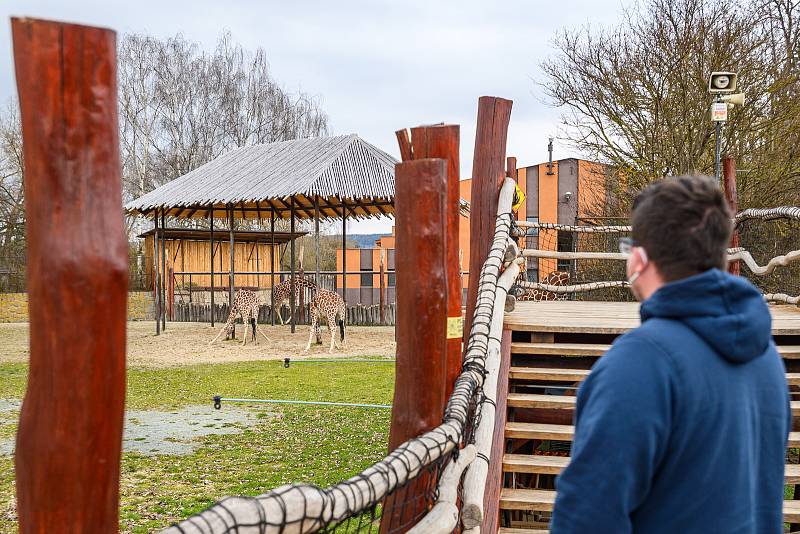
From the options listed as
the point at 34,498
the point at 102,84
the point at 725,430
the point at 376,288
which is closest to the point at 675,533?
the point at 725,430

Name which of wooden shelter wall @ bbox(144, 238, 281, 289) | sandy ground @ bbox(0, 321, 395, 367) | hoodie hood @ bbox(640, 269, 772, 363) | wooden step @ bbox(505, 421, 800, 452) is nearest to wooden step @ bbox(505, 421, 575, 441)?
wooden step @ bbox(505, 421, 800, 452)

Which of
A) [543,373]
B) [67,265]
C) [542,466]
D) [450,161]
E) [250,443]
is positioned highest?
[450,161]

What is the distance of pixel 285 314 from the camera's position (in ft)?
74.4

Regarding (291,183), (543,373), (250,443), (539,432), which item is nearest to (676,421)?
(539,432)

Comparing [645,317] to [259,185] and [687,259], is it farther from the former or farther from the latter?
[259,185]

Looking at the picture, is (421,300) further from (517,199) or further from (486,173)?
(517,199)

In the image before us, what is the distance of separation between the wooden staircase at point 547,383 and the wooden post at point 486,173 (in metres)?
0.48

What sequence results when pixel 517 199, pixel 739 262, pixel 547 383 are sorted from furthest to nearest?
pixel 739 262 → pixel 517 199 → pixel 547 383

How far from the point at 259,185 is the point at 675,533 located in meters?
17.3

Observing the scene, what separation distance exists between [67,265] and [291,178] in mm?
16727

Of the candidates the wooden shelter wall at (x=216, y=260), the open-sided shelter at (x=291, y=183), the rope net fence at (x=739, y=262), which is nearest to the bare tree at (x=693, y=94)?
the rope net fence at (x=739, y=262)

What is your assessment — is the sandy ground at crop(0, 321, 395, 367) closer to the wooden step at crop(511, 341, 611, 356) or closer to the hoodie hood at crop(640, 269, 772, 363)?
the wooden step at crop(511, 341, 611, 356)

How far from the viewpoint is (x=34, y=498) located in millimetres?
1285

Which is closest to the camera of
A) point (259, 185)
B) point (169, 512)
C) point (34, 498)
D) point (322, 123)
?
point (34, 498)
